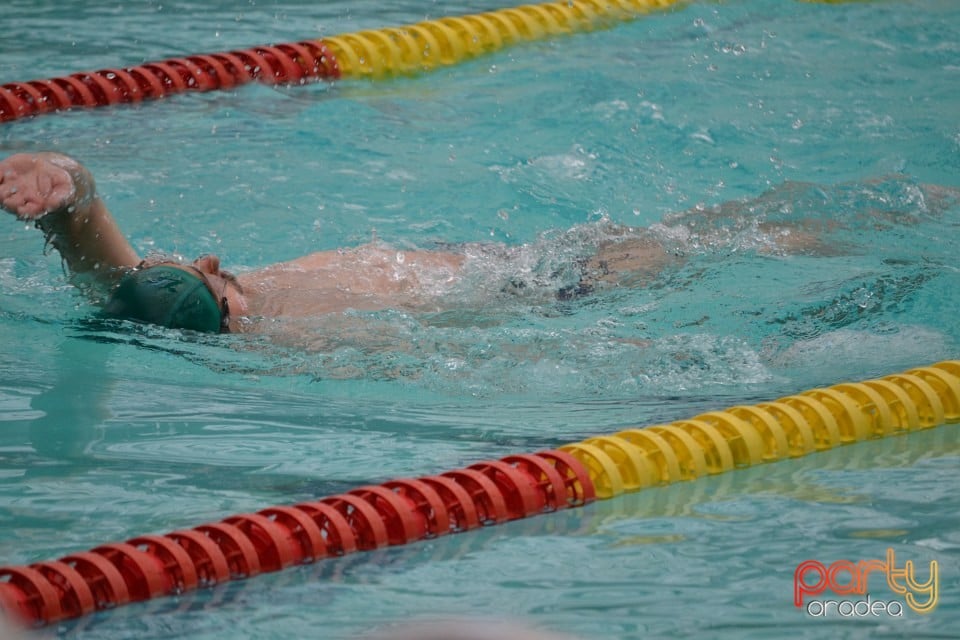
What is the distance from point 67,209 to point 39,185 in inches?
5.1

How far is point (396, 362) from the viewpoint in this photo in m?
3.76

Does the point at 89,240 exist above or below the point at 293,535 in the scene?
above

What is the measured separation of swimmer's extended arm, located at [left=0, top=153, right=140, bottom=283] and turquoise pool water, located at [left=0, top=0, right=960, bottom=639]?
0.26 meters

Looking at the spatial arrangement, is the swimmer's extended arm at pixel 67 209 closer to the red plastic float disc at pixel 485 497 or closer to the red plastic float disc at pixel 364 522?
the red plastic float disc at pixel 364 522

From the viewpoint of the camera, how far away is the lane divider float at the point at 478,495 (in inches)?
94.9

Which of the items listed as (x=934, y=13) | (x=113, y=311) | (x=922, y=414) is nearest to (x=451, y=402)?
(x=113, y=311)

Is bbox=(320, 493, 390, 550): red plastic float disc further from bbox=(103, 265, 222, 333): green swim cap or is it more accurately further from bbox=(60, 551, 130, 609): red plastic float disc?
bbox=(103, 265, 222, 333): green swim cap

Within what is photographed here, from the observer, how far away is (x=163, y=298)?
3.45 m

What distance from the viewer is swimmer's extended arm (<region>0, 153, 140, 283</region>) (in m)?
3.27

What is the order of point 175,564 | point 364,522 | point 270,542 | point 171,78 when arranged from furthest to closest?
1. point 171,78
2. point 364,522
3. point 270,542
4. point 175,564

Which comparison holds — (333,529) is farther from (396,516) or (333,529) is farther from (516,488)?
(516,488)

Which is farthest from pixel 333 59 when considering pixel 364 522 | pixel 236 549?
pixel 236 549

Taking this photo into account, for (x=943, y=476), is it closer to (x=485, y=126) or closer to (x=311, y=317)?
(x=311, y=317)

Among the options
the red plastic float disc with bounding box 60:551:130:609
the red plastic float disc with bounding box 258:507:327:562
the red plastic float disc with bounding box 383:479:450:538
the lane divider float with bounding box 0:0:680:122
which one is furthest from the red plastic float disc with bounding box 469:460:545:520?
the lane divider float with bounding box 0:0:680:122
